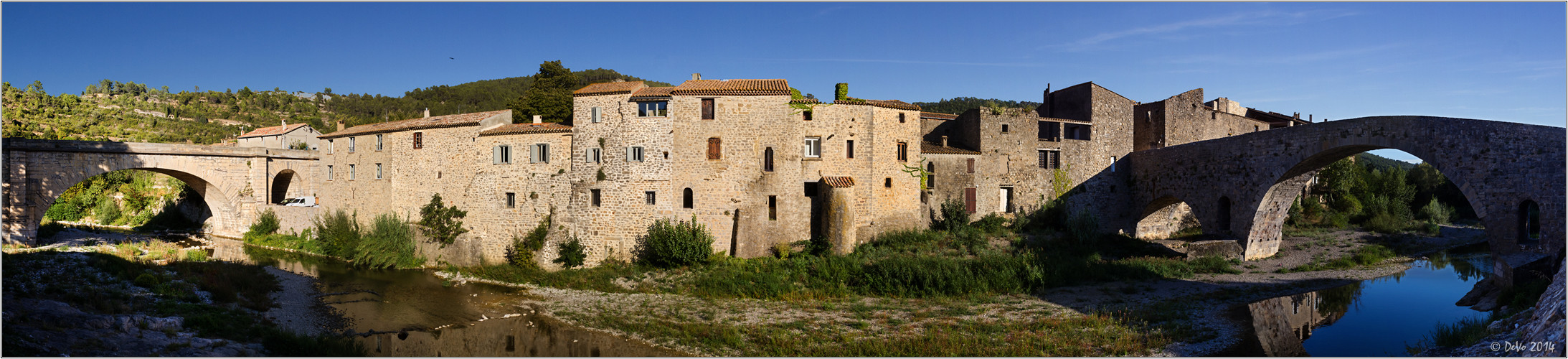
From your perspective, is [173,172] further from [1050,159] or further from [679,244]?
[1050,159]

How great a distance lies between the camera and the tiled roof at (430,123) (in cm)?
2862

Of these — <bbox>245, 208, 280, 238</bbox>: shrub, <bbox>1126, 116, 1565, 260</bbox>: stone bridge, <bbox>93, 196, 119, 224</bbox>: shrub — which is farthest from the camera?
<bbox>93, 196, 119, 224</bbox>: shrub

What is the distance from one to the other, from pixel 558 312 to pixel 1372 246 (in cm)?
3143

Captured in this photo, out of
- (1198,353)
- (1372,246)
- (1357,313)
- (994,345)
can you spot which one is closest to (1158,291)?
(1357,313)

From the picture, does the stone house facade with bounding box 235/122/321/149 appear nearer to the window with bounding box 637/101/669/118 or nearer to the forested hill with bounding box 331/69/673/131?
the forested hill with bounding box 331/69/673/131

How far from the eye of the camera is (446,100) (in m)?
69.6

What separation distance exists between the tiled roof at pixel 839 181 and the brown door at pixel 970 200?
6.41 meters

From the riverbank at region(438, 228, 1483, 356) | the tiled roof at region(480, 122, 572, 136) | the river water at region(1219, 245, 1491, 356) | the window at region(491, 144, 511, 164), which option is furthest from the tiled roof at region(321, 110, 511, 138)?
the river water at region(1219, 245, 1491, 356)

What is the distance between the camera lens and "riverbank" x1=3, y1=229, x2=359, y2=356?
12883 mm

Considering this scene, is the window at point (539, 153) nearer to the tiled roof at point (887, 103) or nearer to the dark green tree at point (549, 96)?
the dark green tree at point (549, 96)

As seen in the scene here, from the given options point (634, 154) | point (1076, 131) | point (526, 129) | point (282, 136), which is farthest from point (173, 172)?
point (1076, 131)

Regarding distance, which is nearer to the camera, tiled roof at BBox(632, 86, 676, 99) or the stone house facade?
tiled roof at BBox(632, 86, 676, 99)

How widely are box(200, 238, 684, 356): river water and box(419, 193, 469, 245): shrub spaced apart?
1567mm

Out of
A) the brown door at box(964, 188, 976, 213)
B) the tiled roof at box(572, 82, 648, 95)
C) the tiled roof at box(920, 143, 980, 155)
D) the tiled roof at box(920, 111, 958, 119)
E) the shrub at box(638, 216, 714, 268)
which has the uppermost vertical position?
the tiled roof at box(572, 82, 648, 95)
